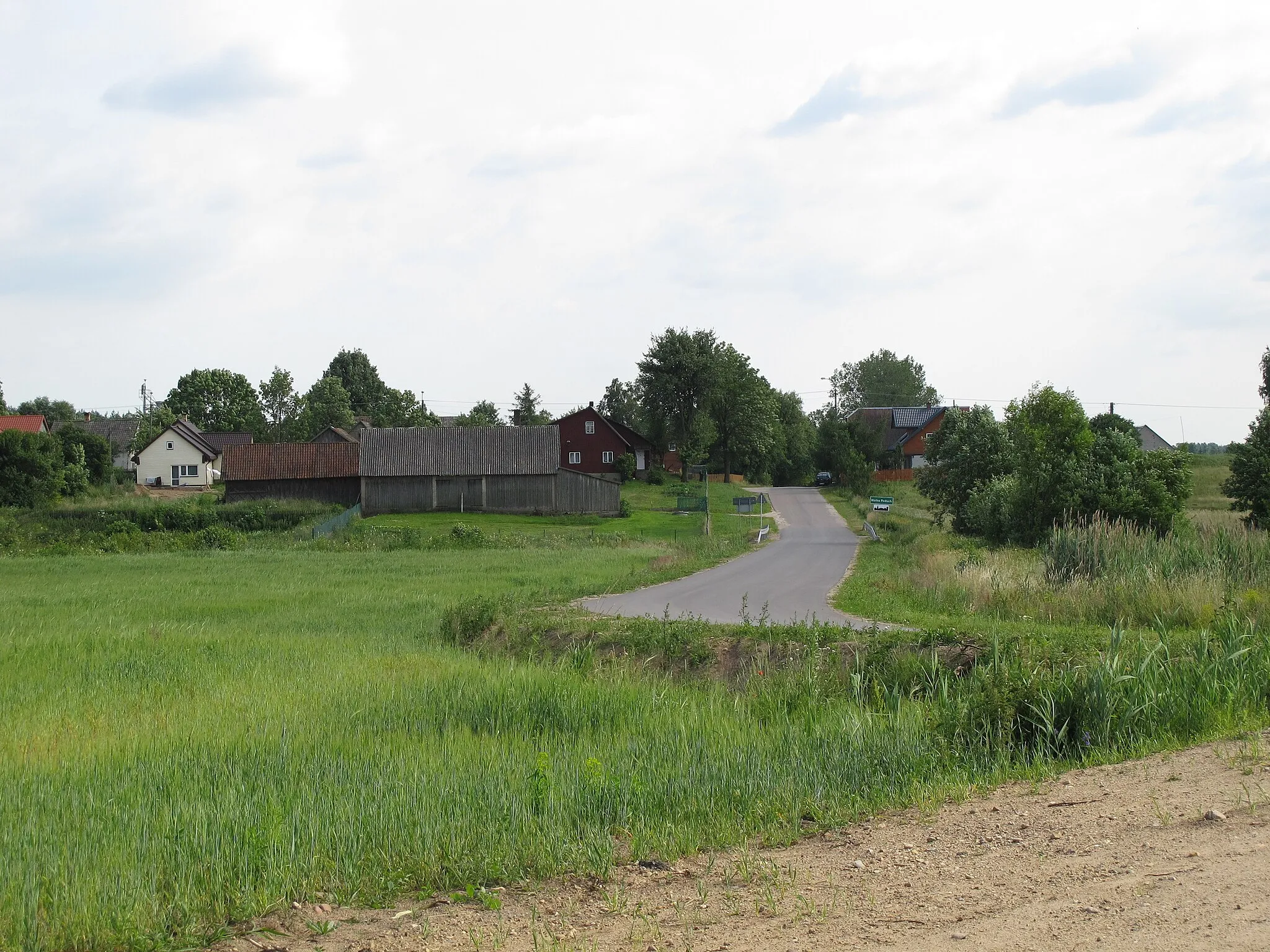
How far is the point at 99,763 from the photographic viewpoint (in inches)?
389

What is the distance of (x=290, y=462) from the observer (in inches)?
2894

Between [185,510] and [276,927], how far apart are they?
56025mm

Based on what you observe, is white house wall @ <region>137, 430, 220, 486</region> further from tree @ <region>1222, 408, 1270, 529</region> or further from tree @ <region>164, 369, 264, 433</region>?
tree @ <region>1222, 408, 1270, 529</region>

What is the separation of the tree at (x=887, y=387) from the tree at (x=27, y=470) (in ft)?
391

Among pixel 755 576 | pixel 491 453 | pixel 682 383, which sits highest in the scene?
pixel 682 383

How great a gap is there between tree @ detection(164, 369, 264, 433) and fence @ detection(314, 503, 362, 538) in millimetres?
80436

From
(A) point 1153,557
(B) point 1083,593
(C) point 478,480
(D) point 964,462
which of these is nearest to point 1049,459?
(D) point 964,462

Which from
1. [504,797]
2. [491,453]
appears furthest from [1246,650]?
[491,453]

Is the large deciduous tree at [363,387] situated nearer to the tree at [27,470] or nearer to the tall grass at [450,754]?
the tree at [27,470]

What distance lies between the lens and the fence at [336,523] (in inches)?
2242

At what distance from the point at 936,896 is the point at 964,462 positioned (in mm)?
47804

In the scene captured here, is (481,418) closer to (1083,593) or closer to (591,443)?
(591,443)

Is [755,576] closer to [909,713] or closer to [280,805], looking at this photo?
[909,713]

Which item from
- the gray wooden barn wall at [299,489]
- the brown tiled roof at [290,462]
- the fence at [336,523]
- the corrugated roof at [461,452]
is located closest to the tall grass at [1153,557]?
the fence at [336,523]
